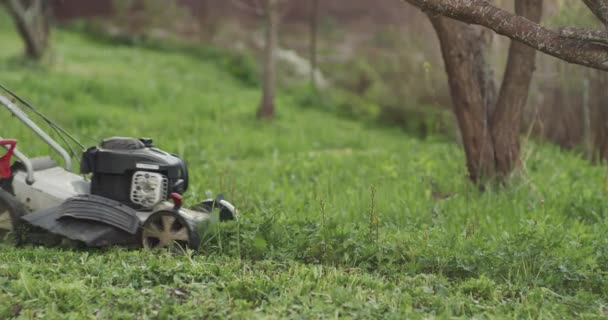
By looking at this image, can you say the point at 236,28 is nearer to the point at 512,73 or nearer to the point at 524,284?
the point at 512,73

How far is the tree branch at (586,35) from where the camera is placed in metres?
4.93

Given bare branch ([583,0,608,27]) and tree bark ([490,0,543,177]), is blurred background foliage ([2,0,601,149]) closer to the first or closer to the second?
tree bark ([490,0,543,177])

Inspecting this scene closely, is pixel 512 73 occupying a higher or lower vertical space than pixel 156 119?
higher

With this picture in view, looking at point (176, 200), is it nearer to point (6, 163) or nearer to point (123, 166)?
point (123, 166)

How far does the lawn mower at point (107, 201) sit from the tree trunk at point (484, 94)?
256 centimetres

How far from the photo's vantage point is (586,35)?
496 cm

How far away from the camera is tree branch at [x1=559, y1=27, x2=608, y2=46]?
493cm

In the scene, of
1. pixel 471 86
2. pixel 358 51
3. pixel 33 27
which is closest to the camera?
pixel 471 86

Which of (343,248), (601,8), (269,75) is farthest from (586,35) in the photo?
(269,75)

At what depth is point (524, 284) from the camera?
512 centimetres

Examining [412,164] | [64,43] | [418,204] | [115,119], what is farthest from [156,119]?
[64,43]

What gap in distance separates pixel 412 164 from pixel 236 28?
12.8 metres

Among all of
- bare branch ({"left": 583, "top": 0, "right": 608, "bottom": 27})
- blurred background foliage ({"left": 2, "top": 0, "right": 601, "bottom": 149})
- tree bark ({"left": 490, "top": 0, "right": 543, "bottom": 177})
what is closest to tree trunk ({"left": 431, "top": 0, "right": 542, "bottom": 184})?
tree bark ({"left": 490, "top": 0, "right": 543, "bottom": 177})

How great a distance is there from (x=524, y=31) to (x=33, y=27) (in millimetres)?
11791
